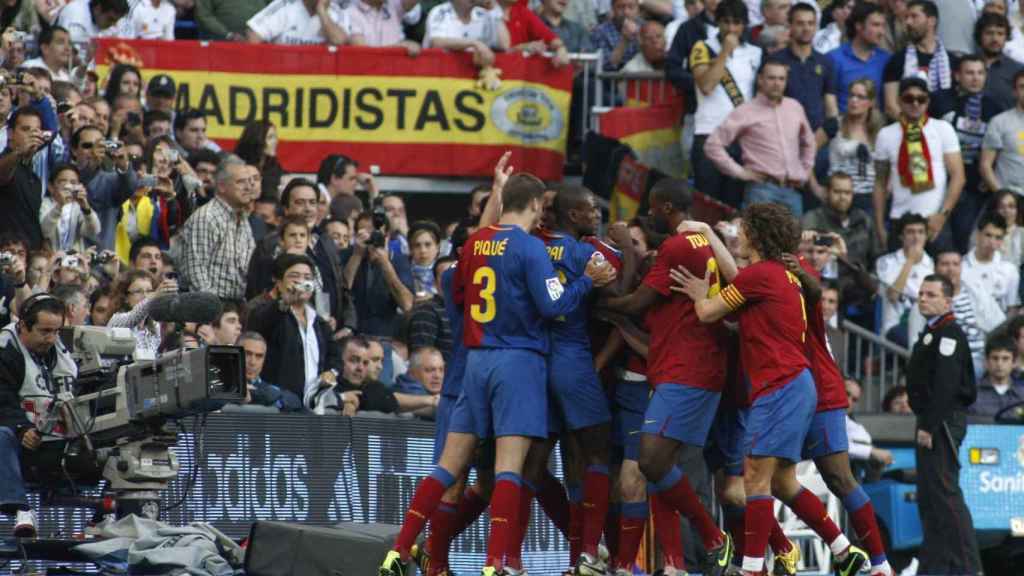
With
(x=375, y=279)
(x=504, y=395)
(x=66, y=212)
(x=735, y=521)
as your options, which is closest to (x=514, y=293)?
(x=504, y=395)

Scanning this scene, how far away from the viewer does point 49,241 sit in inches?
643

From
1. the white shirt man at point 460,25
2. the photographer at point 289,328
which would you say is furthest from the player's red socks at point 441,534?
the white shirt man at point 460,25

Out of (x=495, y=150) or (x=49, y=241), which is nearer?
(x=49, y=241)

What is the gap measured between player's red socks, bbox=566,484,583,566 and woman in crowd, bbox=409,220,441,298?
5.38 metres

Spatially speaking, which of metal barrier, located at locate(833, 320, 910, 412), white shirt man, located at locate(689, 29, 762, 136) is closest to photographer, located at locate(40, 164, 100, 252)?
metal barrier, located at locate(833, 320, 910, 412)

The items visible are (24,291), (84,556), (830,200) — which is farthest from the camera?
(830,200)

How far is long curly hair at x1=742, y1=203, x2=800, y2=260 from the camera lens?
13.1m

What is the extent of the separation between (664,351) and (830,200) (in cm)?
823

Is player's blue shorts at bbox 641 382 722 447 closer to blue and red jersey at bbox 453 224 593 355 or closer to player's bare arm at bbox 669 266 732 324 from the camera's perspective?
player's bare arm at bbox 669 266 732 324

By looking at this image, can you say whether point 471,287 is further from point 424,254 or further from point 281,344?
point 424,254

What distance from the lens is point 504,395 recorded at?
12742mm

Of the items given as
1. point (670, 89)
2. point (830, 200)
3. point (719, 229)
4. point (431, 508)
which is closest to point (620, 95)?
point (670, 89)

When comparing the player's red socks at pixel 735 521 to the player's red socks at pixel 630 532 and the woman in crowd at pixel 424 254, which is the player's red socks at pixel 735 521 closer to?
the player's red socks at pixel 630 532

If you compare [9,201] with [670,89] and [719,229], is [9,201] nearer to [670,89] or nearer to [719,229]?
[719,229]
